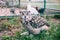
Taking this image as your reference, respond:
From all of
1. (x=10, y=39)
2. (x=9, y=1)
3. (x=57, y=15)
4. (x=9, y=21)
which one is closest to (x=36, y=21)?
(x=10, y=39)

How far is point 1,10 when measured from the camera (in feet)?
17.6

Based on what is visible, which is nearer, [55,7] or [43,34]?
[43,34]

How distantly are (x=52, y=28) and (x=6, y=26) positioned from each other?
3.67ft

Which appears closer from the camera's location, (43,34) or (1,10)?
(43,34)

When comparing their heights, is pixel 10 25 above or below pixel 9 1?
below

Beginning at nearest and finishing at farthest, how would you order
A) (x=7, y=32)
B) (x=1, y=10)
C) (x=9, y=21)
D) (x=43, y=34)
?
1. (x=43, y=34)
2. (x=7, y=32)
3. (x=9, y=21)
4. (x=1, y=10)

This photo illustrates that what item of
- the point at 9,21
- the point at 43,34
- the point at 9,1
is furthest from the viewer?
the point at 9,1

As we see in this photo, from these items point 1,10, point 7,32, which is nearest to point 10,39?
point 7,32

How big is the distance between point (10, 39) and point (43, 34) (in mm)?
657

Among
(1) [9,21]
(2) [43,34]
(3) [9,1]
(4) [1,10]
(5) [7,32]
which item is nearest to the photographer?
(2) [43,34]

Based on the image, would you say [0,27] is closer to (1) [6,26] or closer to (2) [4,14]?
(1) [6,26]

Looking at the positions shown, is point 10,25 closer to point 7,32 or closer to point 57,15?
point 7,32

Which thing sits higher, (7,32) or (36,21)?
(36,21)

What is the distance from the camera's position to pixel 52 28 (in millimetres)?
4121
